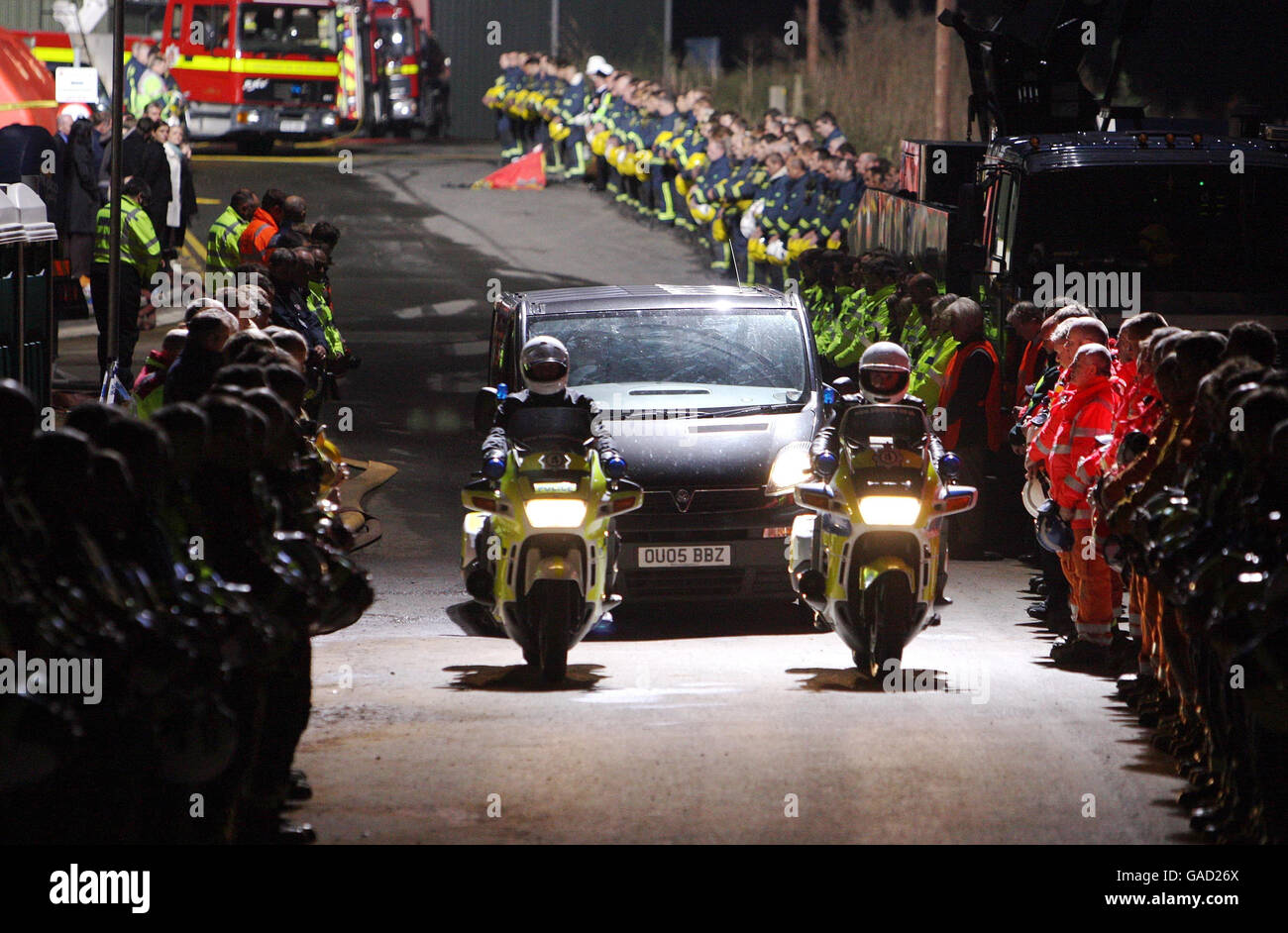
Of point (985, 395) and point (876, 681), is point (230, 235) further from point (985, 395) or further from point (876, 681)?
point (876, 681)

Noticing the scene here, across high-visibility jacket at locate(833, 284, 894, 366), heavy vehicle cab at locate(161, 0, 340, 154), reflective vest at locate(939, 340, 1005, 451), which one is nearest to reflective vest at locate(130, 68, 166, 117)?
heavy vehicle cab at locate(161, 0, 340, 154)

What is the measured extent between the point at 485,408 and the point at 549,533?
121cm

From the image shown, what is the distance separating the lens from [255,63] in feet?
126

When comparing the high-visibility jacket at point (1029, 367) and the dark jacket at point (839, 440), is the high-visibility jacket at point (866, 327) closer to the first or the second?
the high-visibility jacket at point (1029, 367)

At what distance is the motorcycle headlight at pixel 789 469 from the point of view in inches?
423

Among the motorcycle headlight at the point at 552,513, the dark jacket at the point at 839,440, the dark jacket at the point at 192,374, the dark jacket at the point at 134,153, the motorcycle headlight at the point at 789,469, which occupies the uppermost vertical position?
the dark jacket at the point at 134,153

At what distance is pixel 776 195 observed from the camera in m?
22.5

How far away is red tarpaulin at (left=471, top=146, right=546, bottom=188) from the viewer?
3725 cm

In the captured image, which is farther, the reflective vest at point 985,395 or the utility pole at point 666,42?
the utility pole at point 666,42

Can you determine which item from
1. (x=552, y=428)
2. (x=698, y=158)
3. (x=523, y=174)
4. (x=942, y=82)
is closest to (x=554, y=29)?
(x=523, y=174)

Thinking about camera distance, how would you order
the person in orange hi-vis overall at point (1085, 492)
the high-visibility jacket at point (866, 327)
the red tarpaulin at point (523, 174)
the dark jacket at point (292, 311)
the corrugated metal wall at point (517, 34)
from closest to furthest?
1. the person in orange hi-vis overall at point (1085, 492)
2. the dark jacket at point (292, 311)
3. the high-visibility jacket at point (866, 327)
4. the red tarpaulin at point (523, 174)
5. the corrugated metal wall at point (517, 34)

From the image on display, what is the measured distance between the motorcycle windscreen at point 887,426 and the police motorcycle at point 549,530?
43.0 inches

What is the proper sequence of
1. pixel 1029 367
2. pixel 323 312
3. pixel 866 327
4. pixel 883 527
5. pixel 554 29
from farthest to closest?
pixel 554 29 < pixel 866 327 < pixel 323 312 < pixel 1029 367 < pixel 883 527

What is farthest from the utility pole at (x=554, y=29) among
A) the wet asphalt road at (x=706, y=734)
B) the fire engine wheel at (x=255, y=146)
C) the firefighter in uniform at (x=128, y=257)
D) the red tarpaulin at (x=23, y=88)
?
the wet asphalt road at (x=706, y=734)
